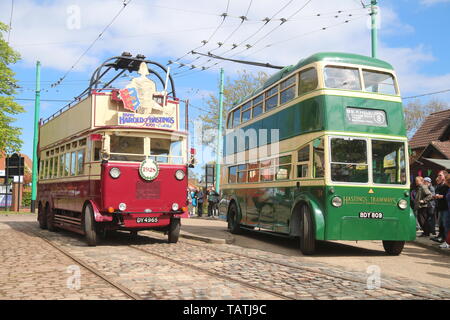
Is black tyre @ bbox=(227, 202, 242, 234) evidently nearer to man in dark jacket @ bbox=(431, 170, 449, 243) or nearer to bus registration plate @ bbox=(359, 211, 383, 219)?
man in dark jacket @ bbox=(431, 170, 449, 243)

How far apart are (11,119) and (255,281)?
27220 millimetres

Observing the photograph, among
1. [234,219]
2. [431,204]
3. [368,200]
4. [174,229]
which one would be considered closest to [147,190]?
[174,229]

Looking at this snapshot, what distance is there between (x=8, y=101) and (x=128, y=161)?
21.5m

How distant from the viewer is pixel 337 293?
648 centimetres

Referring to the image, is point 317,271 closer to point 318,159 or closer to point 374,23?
point 318,159

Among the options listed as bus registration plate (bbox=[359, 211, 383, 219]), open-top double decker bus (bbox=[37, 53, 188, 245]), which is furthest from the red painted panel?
bus registration plate (bbox=[359, 211, 383, 219])

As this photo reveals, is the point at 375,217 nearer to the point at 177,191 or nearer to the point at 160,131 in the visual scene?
the point at 177,191

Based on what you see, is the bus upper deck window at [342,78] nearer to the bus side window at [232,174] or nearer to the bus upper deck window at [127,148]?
the bus upper deck window at [127,148]

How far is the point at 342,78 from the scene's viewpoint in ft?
37.5

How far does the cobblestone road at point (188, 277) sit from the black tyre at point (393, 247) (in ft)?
8.77

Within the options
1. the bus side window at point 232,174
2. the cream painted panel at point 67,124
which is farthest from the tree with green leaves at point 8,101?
the bus side window at point 232,174

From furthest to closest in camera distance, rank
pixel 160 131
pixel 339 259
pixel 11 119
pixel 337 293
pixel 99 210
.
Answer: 1. pixel 11 119
2. pixel 160 131
3. pixel 99 210
4. pixel 339 259
5. pixel 337 293

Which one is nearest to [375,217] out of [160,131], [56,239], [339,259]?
[339,259]

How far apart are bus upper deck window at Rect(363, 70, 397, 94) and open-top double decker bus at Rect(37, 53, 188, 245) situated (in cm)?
465
